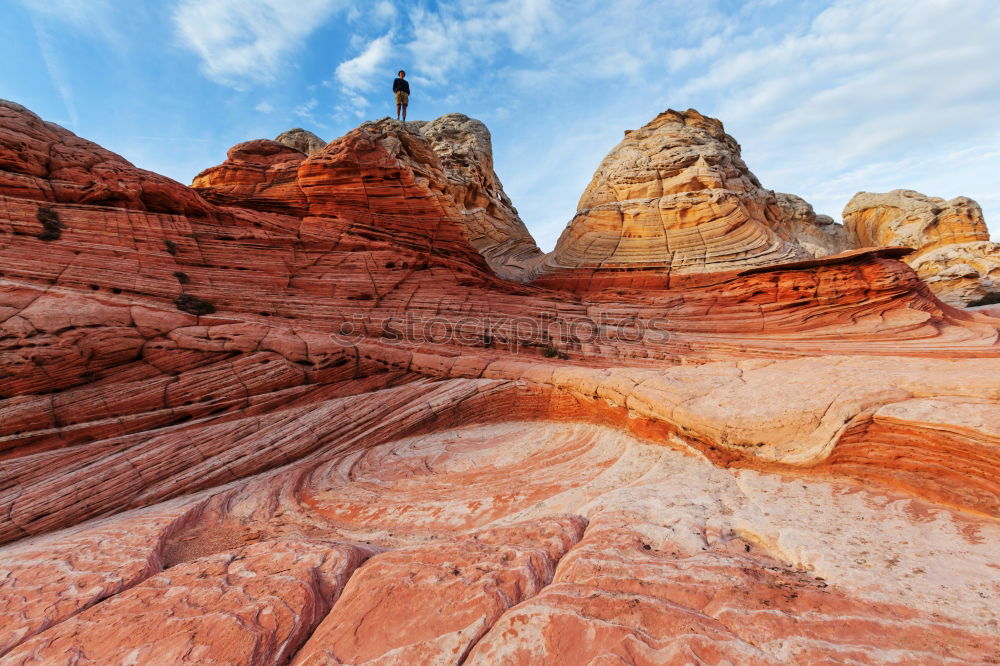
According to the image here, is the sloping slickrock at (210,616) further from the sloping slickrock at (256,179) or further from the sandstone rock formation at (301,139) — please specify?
the sandstone rock formation at (301,139)

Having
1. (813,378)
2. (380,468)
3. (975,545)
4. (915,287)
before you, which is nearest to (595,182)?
(915,287)

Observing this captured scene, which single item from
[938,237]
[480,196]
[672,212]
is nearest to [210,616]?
[672,212]

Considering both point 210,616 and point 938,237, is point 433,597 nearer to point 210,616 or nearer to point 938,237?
point 210,616

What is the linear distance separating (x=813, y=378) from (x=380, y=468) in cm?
689

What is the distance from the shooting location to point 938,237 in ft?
80.6

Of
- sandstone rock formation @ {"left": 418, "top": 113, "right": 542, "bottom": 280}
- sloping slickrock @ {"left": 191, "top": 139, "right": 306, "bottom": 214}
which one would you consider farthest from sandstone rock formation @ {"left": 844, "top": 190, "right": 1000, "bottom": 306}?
sloping slickrock @ {"left": 191, "top": 139, "right": 306, "bottom": 214}

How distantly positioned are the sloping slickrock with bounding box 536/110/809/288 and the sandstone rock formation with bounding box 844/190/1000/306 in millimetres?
10800

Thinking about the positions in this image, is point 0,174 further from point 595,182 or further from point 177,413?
point 595,182

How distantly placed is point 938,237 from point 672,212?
22873 mm

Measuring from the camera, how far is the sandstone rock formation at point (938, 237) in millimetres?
18969

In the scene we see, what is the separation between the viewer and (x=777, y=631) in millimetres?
2197

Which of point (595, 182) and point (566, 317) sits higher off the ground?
point (595, 182)

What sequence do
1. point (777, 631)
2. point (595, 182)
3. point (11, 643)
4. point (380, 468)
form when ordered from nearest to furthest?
1. point (777, 631)
2. point (11, 643)
3. point (380, 468)
4. point (595, 182)

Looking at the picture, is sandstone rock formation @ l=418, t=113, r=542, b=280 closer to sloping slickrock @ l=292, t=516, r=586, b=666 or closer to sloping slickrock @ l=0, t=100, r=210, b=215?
Answer: sloping slickrock @ l=0, t=100, r=210, b=215
